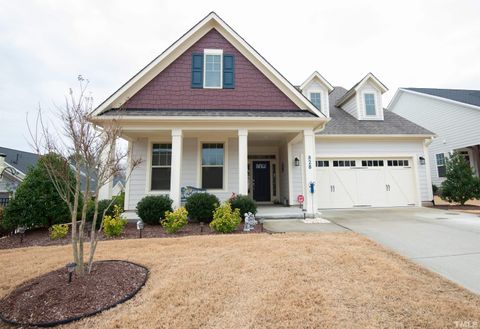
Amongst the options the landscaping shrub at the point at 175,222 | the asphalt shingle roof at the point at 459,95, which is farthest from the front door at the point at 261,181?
the asphalt shingle roof at the point at 459,95

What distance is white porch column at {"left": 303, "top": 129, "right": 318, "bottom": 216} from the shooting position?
7566 millimetres

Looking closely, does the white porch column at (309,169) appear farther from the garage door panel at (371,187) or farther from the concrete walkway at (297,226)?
the garage door panel at (371,187)

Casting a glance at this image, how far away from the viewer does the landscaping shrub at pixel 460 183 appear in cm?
957

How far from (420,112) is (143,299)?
20.4 m

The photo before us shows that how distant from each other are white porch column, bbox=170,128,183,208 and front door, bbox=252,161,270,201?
4613 mm

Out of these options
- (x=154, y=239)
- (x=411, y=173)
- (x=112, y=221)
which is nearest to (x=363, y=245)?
(x=154, y=239)

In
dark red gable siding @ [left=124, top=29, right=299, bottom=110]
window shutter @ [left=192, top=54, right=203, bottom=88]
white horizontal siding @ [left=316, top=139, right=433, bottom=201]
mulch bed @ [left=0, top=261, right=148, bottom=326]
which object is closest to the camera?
mulch bed @ [left=0, top=261, right=148, bottom=326]

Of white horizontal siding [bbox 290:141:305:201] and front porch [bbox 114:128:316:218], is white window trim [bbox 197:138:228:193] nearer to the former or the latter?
front porch [bbox 114:128:316:218]

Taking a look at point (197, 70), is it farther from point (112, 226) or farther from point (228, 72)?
point (112, 226)

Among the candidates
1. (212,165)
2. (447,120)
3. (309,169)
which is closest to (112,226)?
(212,165)

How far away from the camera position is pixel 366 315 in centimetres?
222

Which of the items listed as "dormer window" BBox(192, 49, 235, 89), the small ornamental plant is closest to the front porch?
"dormer window" BBox(192, 49, 235, 89)

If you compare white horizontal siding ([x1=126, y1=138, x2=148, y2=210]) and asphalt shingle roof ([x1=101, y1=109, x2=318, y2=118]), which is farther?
white horizontal siding ([x1=126, y1=138, x2=148, y2=210])

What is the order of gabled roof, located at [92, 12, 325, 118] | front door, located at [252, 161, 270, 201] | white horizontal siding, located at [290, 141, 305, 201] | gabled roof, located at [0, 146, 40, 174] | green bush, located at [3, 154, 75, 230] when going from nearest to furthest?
green bush, located at [3, 154, 75, 230] → gabled roof, located at [92, 12, 325, 118] → white horizontal siding, located at [290, 141, 305, 201] → front door, located at [252, 161, 270, 201] → gabled roof, located at [0, 146, 40, 174]
